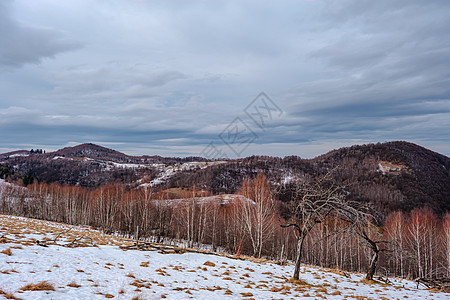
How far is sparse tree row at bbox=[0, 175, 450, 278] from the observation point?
81.9 ft

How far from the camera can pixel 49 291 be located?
7.54 metres

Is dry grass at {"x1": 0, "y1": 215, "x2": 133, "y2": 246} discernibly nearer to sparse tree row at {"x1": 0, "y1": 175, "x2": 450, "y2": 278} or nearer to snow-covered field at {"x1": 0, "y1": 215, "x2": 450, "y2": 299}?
sparse tree row at {"x1": 0, "y1": 175, "x2": 450, "y2": 278}

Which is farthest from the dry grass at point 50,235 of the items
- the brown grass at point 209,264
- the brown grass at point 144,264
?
the brown grass at point 209,264

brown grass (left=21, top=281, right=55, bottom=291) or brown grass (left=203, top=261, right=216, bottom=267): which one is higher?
brown grass (left=21, top=281, right=55, bottom=291)

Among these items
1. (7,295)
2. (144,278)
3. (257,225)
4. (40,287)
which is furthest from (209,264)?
(257,225)

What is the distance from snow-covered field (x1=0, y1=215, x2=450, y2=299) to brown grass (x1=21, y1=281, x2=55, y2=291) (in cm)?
3

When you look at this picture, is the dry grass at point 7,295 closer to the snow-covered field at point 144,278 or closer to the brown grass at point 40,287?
the snow-covered field at point 144,278

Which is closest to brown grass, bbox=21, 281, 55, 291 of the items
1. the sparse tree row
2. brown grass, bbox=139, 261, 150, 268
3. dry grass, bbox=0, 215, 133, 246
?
brown grass, bbox=139, 261, 150, 268

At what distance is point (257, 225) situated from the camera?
3450cm

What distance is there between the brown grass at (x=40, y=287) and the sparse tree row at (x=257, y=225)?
1146 centimetres

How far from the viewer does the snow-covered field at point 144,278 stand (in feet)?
26.9

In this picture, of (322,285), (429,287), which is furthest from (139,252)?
(429,287)

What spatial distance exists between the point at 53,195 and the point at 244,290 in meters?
85.7

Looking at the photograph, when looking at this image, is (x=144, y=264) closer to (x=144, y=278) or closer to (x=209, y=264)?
(x=144, y=278)
